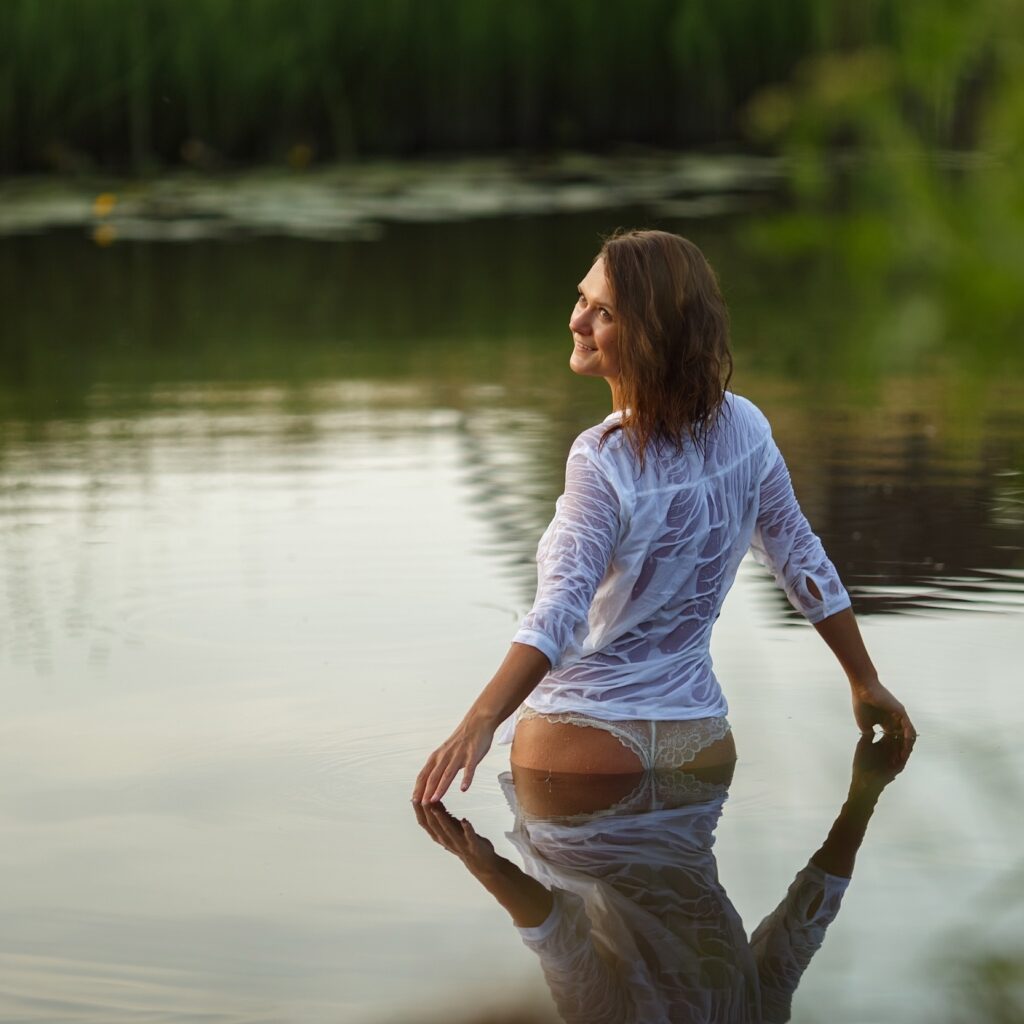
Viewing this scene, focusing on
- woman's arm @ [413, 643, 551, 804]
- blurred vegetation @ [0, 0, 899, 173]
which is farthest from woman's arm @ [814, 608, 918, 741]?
blurred vegetation @ [0, 0, 899, 173]

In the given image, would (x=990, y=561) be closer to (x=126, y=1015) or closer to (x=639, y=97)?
(x=126, y=1015)

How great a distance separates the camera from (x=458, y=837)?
3.11m

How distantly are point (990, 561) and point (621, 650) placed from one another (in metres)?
2.04

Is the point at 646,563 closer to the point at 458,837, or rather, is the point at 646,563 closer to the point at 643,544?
the point at 643,544

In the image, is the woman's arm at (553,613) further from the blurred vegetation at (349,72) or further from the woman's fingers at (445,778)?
the blurred vegetation at (349,72)

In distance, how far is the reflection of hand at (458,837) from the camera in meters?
3.00

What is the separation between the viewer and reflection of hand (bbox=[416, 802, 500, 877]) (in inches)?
118

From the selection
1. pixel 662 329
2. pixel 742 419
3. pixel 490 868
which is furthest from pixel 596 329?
pixel 490 868

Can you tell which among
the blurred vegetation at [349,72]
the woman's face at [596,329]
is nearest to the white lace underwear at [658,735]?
the woman's face at [596,329]

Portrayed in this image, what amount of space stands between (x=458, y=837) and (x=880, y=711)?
0.79 meters

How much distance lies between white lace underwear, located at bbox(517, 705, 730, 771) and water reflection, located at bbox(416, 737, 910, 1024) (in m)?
0.04

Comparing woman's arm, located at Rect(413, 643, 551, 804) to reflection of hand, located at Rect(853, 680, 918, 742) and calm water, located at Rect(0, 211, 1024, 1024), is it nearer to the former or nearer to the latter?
calm water, located at Rect(0, 211, 1024, 1024)

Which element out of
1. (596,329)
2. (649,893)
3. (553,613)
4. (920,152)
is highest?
(920,152)

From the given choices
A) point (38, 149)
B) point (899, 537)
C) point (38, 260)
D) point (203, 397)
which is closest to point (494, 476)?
point (899, 537)
